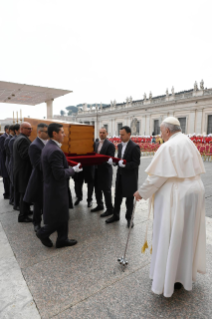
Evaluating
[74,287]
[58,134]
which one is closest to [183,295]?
[74,287]

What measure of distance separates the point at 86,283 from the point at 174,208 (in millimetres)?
1381

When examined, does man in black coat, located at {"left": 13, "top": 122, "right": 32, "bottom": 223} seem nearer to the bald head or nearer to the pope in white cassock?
the bald head

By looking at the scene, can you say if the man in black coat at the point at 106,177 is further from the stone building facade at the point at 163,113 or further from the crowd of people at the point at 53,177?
the stone building facade at the point at 163,113

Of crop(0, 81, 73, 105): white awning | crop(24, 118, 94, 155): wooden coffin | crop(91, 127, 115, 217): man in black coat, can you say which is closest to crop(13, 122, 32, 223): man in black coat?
crop(24, 118, 94, 155): wooden coffin

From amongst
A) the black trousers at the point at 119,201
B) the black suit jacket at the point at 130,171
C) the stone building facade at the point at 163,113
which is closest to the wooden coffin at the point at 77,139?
the black suit jacket at the point at 130,171

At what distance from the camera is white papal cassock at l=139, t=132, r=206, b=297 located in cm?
205

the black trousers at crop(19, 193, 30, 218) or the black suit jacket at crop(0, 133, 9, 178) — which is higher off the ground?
the black suit jacket at crop(0, 133, 9, 178)

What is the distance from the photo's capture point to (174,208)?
2.06 m

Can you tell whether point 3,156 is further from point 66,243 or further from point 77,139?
point 66,243

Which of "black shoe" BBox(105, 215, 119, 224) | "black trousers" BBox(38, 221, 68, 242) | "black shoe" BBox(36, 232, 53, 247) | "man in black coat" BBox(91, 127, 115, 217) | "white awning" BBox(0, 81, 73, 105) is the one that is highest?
"white awning" BBox(0, 81, 73, 105)

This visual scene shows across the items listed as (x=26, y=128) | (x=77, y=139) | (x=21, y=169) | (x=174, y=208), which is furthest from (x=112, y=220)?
(x=26, y=128)

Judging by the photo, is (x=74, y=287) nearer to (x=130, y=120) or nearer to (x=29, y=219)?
(x=29, y=219)

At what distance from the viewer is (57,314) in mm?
1975

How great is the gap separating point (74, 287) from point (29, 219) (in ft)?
7.47
